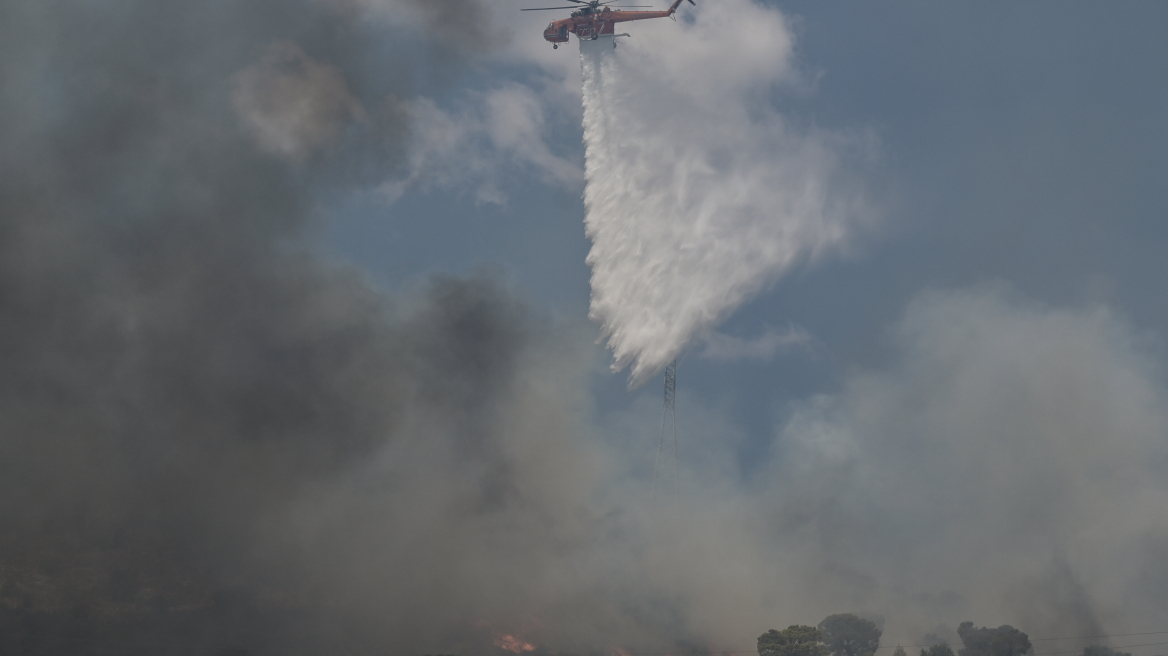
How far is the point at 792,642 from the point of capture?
89.8 metres

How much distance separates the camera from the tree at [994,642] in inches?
3716

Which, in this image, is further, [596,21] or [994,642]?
[994,642]

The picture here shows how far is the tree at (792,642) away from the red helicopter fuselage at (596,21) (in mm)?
63908

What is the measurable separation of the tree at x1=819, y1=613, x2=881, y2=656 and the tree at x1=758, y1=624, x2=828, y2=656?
956cm

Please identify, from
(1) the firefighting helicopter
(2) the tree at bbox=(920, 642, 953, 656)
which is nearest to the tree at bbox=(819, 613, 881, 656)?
(2) the tree at bbox=(920, 642, 953, 656)

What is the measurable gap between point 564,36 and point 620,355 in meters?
34.3

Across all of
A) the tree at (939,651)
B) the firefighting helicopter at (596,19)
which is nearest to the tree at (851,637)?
the tree at (939,651)

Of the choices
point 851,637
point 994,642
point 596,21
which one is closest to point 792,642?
point 851,637

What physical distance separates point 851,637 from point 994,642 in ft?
49.9

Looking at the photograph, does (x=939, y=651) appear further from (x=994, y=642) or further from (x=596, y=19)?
(x=596, y=19)

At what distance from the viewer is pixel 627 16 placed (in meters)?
81.8

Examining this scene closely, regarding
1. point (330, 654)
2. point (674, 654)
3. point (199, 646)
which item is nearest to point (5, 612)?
point (199, 646)

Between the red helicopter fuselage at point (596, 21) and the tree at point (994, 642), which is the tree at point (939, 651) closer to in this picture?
the tree at point (994, 642)

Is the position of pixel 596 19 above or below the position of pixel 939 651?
above
